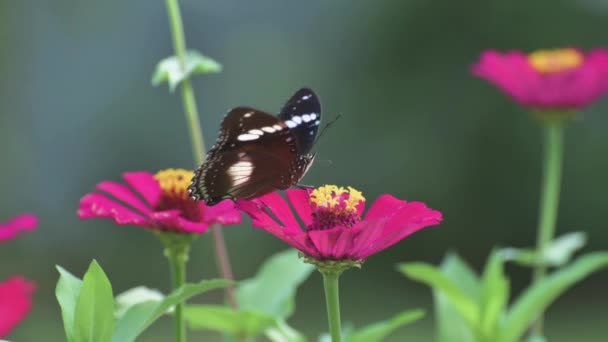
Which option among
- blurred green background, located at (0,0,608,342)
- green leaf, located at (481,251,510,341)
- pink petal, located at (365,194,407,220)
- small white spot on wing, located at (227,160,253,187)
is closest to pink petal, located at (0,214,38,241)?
small white spot on wing, located at (227,160,253,187)

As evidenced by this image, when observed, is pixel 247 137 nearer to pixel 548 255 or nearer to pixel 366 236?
pixel 366 236

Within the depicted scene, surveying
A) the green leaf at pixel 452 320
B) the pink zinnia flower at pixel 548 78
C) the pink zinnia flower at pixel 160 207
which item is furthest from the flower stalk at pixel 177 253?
the pink zinnia flower at pixel 548 78

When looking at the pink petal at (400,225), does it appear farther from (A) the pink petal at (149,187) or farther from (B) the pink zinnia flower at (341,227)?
(A) the pink petal at (149,187)

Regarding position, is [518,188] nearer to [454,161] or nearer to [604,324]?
[454,161]

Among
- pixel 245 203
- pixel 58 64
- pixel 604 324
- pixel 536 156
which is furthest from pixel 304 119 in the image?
pixel 58 64

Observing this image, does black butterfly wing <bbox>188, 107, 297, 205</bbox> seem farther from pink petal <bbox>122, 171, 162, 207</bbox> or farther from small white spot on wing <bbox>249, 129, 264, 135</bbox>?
pink petal <bbox>122, 171, 162, 207</bbox>

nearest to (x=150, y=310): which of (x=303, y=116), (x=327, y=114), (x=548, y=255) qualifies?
(x=303, y=116)
